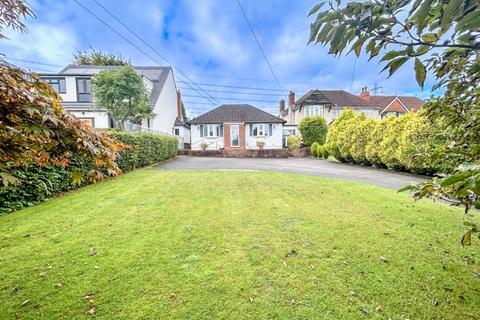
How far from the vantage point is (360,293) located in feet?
8.68

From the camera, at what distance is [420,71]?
1.14 meters

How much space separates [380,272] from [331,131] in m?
16.1

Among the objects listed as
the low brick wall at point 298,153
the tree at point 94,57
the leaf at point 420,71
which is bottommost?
the low brick wall at point 298,153

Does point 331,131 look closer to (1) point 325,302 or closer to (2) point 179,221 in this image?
(2) point 179,221

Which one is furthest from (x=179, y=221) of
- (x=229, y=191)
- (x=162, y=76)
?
(x=162, y=76)

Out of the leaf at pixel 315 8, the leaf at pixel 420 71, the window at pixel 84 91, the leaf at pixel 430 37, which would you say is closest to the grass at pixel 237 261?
the leaf at pixel 420 71

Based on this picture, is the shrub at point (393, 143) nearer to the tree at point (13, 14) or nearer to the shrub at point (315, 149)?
the shrub at point (315, 149)

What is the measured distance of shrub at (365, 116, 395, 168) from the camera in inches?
499

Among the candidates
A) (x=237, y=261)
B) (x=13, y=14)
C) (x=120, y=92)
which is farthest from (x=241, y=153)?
(x=13, y=14)

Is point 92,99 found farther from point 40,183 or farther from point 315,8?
point 315,8

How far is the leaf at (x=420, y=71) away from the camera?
44.7 inches

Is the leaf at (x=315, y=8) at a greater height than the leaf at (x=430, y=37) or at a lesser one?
greater

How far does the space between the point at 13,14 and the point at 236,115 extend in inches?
1047

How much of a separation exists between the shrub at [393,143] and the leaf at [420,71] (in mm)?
11447
